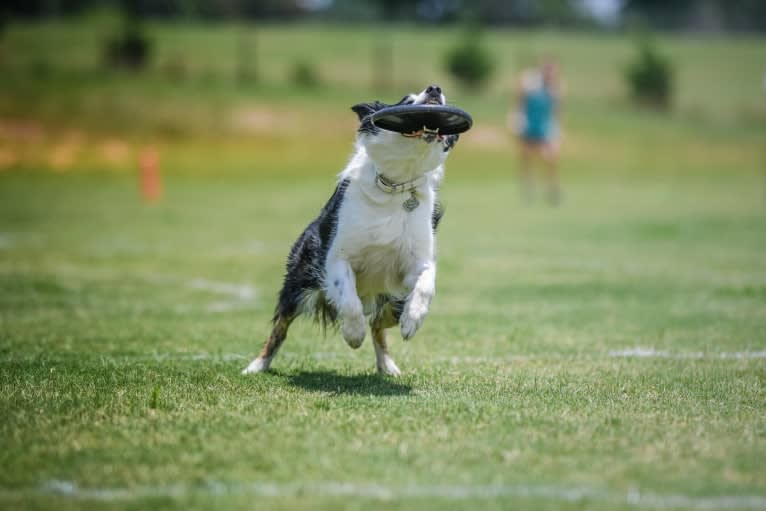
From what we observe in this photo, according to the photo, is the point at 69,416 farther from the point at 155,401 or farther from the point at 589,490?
the point at 589,490

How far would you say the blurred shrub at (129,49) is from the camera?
43.6 metres

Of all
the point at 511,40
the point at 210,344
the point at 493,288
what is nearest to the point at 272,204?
the point at 493,288

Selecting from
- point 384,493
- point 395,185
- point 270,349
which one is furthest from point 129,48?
point 384,493

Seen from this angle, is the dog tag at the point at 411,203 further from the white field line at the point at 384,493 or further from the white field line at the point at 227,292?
the white field line at the point at 227,292

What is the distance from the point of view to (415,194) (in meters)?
6.16

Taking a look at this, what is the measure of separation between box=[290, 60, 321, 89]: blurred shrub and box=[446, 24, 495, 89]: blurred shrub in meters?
6.95

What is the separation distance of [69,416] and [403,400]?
182 cm

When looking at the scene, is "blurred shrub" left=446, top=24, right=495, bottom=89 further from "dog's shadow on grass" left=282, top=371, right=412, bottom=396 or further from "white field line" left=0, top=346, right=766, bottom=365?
"dog's shadow on grass" left=282, top=371, right=412, bottom=396

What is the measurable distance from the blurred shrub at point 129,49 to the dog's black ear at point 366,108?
3941 cm

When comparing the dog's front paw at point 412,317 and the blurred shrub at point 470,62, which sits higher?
the blurred shrub at point 470,62

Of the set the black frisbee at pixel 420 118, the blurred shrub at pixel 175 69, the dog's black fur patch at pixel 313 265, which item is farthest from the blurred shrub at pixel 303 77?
the black frisbee at pixel 420 118

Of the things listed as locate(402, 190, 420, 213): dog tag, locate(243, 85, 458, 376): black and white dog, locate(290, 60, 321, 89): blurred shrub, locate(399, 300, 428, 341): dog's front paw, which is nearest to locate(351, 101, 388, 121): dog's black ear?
locate(243, 85, 458, 376): black and white dog

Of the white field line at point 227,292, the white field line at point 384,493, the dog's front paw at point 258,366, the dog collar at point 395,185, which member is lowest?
the white field line at point 227,292

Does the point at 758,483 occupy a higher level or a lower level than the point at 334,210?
lower
